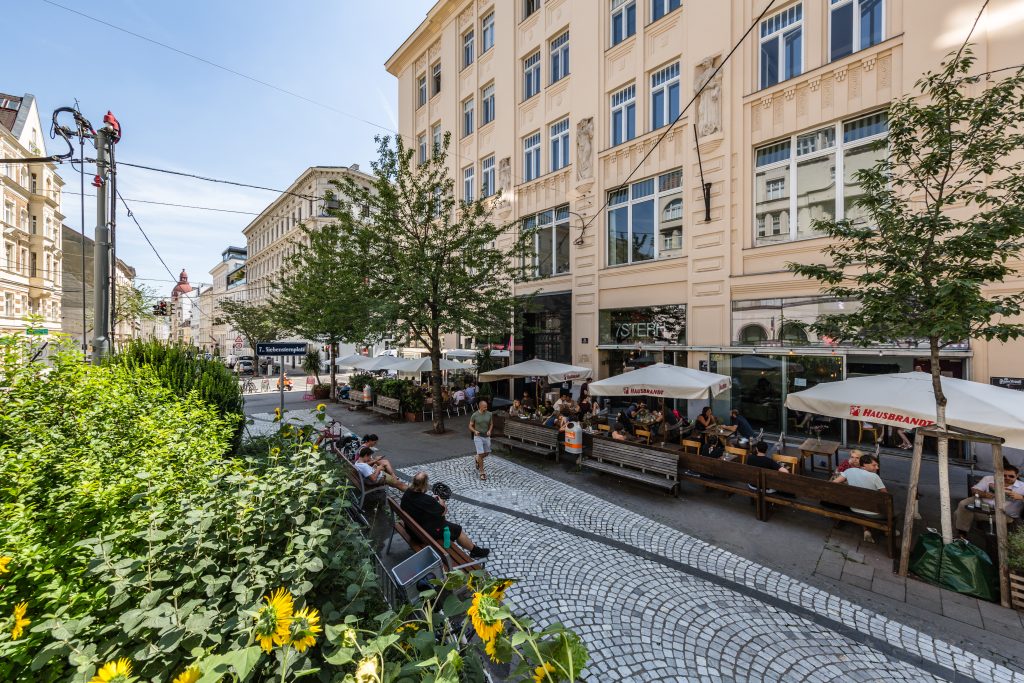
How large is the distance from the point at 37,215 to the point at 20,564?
201 feet

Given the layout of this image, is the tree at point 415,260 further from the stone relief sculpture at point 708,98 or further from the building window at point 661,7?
the building window at point 661,7

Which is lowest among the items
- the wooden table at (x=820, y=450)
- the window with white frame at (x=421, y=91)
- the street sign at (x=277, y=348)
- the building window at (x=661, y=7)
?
the wooden table at (x=820, y=450)

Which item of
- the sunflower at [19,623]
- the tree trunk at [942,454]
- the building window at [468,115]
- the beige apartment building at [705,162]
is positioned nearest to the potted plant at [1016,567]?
the tree trunk at [942,454]

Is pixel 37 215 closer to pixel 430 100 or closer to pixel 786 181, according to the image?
pixel 430 100

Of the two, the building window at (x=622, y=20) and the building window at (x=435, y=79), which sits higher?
the building window at (x=435, y=79)

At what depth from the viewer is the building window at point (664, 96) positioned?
47.1 feet

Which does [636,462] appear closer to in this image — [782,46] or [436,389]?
[436,389]

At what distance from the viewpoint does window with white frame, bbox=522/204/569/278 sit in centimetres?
1792

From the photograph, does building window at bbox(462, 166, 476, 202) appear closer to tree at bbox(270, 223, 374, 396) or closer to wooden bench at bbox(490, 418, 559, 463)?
tree at bbox(270, 223, 374, 396)

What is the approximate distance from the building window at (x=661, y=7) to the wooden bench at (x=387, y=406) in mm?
16595

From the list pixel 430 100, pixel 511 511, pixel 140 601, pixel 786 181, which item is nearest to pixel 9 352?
pixel 140 601

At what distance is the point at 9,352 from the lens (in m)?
4.50

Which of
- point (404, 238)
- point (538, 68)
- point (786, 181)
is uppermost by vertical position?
point (538, 68)

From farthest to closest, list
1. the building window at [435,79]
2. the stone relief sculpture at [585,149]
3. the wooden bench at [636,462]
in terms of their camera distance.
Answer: the building window at [435,79], the stone relief sculpture at [585,149], the wooden bench at [636,462]
